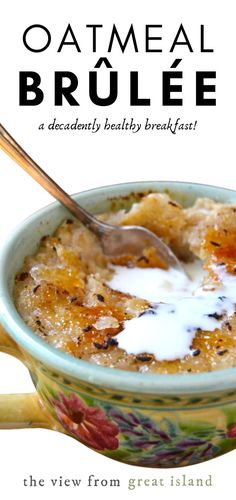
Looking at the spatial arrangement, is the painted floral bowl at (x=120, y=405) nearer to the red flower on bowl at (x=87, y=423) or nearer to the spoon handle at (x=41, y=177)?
the red flower on bowl at (x=87, y=423)

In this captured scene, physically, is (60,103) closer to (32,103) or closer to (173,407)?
(32,103)

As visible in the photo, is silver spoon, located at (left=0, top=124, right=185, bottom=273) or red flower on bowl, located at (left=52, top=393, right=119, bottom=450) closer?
red flower on bowl, located at (left=52, top=393, right=119, bottom=450)

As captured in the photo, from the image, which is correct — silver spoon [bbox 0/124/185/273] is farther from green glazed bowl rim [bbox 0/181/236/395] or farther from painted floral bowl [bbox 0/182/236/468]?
green glazed bowl rim [bbox 0/181/236/395]

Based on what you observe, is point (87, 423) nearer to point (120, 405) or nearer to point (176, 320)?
point (120, 405)

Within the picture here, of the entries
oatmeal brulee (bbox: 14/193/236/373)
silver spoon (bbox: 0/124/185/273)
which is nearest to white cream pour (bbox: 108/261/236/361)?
oatmeal brulee (bbox: 14/193/236/373)

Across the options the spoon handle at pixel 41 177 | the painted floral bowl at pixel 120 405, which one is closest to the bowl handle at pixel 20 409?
the painted floral bowl at pixel 120 405

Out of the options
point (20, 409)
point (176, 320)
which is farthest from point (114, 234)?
point (20, 409)

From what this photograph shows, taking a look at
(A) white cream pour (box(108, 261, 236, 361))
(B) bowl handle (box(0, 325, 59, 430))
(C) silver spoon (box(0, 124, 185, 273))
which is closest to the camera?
(A) white cream pour (box(108, 261, 236, 361))

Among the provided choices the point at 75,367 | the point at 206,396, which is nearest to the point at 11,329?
the point at 75,367
